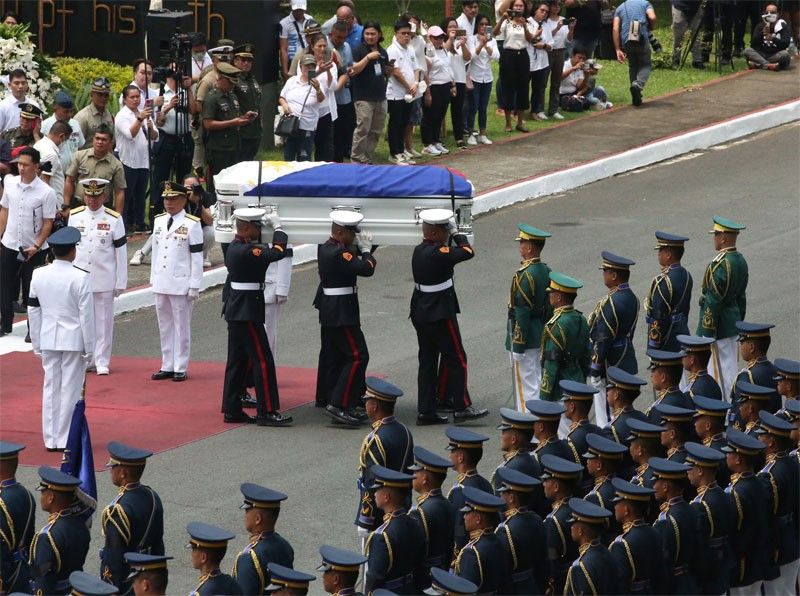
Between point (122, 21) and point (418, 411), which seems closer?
point (418, 411)

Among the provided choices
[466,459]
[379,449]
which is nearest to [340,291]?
[379,449]

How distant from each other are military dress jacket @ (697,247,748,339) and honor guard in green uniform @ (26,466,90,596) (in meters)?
6.16

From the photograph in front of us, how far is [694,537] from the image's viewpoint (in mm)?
8844

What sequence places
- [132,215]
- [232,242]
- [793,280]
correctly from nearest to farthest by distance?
[232,242], [793,280], [132,215]

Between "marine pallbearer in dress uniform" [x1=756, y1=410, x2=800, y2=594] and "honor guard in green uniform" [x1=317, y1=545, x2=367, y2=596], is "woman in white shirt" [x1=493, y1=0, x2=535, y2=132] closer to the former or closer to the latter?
"marine pallbearer in dress uniform" [x1=756, y1=410, x2=800, y2=594]

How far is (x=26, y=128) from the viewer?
51.6ft

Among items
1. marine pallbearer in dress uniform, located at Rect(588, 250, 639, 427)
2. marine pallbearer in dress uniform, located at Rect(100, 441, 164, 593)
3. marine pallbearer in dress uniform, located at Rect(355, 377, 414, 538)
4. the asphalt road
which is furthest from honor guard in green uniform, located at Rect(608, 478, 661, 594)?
marine pallbearer in dress uniform, located at Rect(588, 250, 639, 427)

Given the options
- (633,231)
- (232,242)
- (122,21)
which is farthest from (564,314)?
(122,21)

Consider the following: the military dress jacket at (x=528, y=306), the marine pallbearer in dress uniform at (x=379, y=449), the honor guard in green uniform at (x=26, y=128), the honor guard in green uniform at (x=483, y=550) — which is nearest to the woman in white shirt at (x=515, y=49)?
the honor guard in green uniform at (x=26, y=128)

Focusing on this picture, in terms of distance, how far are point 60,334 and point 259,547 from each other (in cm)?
431

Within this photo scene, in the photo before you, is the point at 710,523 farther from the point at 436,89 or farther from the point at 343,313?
the point at 436,89

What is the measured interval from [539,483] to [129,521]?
84.6 inches

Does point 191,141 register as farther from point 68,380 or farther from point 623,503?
point 623,503

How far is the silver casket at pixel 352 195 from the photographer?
12570 millimetres
